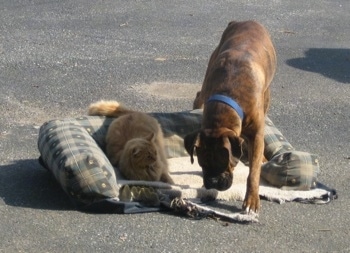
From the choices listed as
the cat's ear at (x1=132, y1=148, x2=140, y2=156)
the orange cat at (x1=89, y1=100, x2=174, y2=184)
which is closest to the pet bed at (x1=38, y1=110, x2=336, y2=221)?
the orange cat at (x1=89, y1=100, x2=174, y2=184)

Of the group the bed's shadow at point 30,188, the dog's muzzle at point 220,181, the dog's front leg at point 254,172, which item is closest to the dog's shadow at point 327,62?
the dog's front leg at point 254,172

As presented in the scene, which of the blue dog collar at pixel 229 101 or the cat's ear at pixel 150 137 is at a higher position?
the blue dog collar at pixel 229 101

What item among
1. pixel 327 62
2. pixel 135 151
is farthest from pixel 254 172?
pixel 327 62

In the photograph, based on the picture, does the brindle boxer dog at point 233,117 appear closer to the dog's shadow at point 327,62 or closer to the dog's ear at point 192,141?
the dog's ear at point 192,141

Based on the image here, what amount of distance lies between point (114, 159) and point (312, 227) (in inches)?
71.8

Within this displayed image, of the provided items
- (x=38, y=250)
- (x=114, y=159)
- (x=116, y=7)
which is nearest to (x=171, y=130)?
(x=114, y=159)

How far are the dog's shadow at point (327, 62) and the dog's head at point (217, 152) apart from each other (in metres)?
4.59

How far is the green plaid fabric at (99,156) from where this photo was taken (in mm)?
6609

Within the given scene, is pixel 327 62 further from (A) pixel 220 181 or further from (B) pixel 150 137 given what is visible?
(A) pixel 220 181

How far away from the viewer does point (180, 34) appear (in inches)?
489

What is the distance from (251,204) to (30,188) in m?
1.74

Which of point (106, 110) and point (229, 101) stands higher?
point (229, 101)

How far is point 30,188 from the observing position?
7.06 meters

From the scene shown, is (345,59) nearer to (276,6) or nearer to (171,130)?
(276,6)
